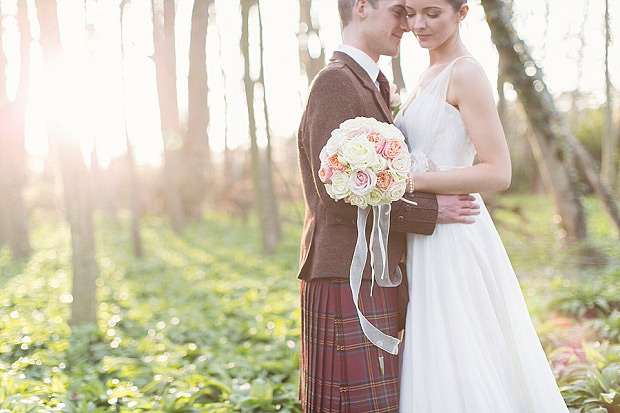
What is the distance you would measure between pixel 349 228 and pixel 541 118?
5.24 m

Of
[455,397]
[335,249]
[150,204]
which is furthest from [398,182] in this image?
[150,204]

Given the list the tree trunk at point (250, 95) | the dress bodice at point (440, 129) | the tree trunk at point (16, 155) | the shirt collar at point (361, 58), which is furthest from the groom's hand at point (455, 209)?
the tree trunk at point (16, 155)

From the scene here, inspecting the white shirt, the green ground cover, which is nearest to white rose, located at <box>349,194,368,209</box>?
the white shirt

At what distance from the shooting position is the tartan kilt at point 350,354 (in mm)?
2236

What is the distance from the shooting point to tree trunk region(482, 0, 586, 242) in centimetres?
639

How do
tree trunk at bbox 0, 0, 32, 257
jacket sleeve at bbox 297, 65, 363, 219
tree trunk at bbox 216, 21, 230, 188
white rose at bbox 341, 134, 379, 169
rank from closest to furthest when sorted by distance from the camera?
white rose at bbox 341, 134, 379, 169
jacket sleeve at bbox 297, 65, 363, 219
tree trunk at bbox 0, 0, 32, 257
tree trunk at bbox 216, 21, 230, 188

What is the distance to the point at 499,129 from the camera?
228 centimetres

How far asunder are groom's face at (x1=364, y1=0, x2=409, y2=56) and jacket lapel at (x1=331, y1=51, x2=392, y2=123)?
12cm

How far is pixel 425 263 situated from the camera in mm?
2334

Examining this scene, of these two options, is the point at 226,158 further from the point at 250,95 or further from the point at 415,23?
the point at 415,23

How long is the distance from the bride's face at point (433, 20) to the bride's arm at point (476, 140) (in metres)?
0.16

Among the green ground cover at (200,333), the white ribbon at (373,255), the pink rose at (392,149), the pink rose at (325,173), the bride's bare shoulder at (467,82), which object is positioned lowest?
the green ground cover at (200,333)

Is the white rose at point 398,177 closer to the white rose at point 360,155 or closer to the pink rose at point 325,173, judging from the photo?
the white rose at point 360,155

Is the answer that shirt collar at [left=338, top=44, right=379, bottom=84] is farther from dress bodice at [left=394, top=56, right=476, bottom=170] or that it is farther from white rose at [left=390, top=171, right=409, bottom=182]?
white rose at [left=390, top=171, right=409, bottom=182]
